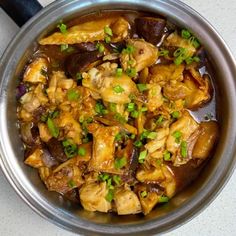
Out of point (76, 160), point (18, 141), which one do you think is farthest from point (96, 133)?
point (18, 141)

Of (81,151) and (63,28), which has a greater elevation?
(63,28)

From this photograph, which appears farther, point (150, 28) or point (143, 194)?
point (143, 194)

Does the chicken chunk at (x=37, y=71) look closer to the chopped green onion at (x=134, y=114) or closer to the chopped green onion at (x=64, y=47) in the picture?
the chopped green onion at (x=64, y=47)

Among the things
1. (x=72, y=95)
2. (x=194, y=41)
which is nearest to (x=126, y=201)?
(x=72, y=95)

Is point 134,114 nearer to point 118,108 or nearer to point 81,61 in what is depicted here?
point 118,108

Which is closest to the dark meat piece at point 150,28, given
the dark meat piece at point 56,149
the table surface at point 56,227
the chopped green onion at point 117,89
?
the chopped green onion at point 117,89

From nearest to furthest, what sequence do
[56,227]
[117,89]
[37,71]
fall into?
[117,89] → [37,71] → [56,227]

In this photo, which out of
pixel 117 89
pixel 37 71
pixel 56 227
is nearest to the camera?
pixel 117 89

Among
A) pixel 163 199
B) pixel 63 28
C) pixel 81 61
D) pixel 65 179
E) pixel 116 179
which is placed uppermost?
pixel 63 28

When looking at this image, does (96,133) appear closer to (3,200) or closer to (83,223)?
(83,223)
